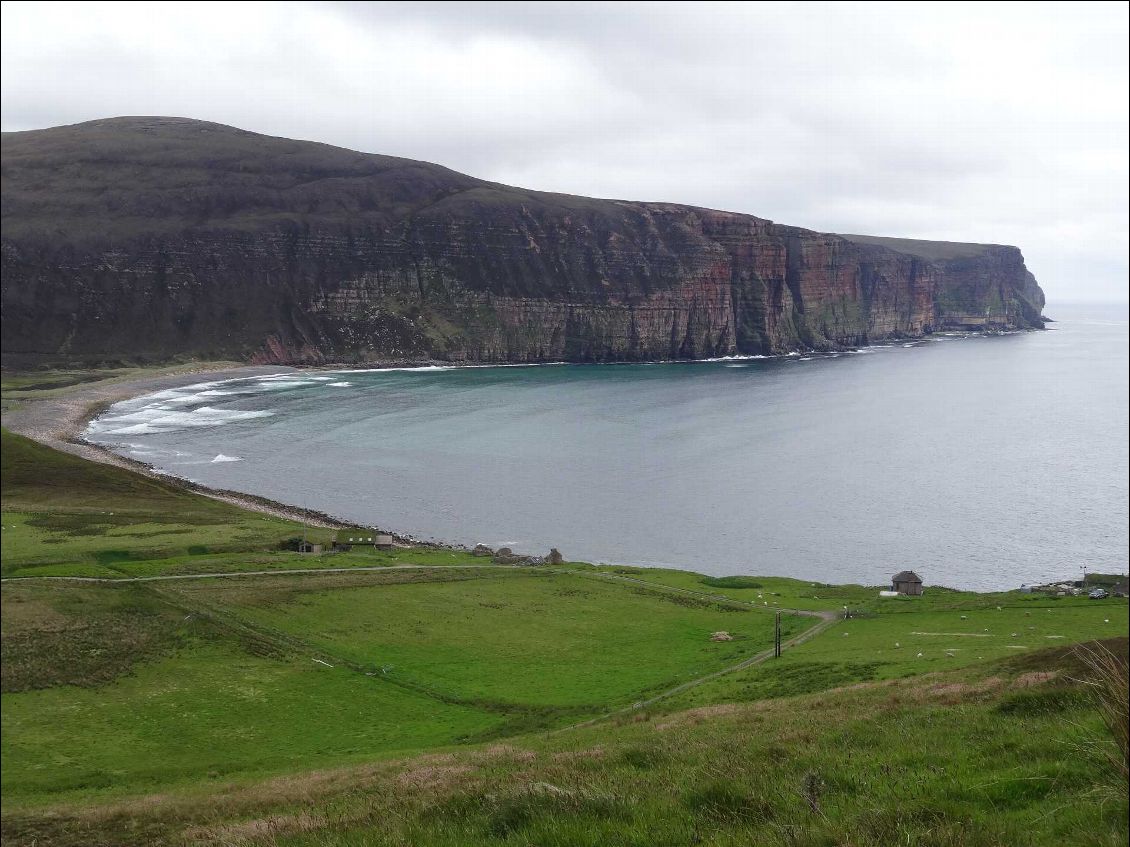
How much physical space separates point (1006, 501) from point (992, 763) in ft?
335

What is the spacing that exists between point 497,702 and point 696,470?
7832 cm

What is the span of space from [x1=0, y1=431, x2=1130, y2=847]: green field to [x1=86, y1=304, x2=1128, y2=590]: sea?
15845 millimetres

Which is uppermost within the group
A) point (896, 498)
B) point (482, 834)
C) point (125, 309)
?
point (125, 309)

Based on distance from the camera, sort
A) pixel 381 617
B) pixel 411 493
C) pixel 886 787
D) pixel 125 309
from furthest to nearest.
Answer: pixel 125 309
pixel 411 493
pixel 381 617
pixel 886 787

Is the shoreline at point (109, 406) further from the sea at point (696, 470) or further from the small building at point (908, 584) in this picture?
the small building at point (908, 584)

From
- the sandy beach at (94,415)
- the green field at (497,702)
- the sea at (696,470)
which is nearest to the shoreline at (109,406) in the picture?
the sandy beach at (94,415)

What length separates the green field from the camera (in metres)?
9.60

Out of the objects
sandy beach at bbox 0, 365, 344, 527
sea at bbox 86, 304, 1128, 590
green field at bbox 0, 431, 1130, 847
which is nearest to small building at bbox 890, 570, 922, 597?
green field at bbox 0, 431, 1130, 847

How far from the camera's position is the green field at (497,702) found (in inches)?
378

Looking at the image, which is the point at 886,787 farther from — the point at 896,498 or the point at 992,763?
the point at 896,498

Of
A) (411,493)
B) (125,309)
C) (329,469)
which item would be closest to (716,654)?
(411,493)

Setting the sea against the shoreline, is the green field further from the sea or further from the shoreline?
the sea

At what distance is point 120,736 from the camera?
34.3 meters

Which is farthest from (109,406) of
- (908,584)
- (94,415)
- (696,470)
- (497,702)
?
(908,584)
